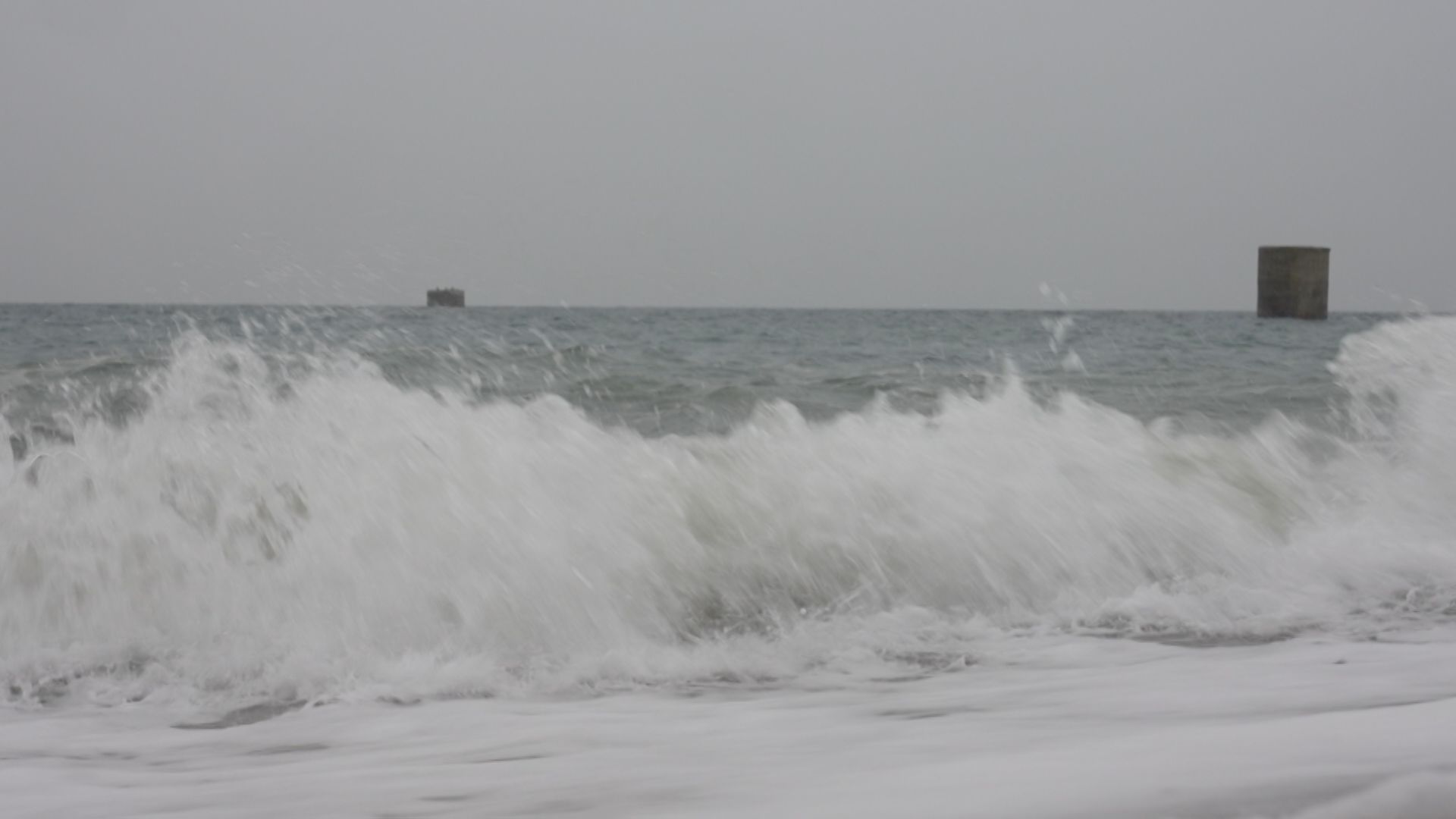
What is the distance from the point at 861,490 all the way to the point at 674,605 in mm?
743

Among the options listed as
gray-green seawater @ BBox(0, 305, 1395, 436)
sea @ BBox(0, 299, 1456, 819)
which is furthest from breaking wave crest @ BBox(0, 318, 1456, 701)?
gray-green seawater @ BBox(0, 305, 1395, 436)

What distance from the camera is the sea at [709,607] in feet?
4.80

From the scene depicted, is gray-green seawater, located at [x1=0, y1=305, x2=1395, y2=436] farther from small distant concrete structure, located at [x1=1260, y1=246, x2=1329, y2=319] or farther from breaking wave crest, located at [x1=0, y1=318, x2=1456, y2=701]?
small distant concrete structure, located at [x1=1260, y1=246, x2=1329, y2=319]

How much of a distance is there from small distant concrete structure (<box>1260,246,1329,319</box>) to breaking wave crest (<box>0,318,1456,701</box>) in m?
21.1

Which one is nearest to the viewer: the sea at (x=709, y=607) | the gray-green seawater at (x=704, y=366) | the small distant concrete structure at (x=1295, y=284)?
the sea at (x=709, y=607)

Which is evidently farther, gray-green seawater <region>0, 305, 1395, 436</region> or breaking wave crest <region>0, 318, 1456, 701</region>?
gray-green seawater <region>0, 305, 1395, 436</region>

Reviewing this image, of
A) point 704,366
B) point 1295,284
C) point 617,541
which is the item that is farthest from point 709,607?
point 1295,284

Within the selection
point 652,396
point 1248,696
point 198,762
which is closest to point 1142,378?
point 652,396

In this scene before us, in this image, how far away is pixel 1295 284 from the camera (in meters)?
23.4

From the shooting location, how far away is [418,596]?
247 cm

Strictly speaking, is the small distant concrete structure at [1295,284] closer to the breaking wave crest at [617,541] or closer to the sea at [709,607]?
the sea at [709,607]

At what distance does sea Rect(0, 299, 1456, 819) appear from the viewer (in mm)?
1463

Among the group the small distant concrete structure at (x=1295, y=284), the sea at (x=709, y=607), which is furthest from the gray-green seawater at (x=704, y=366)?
the small distant concrete structure at (x=1295, y=284)

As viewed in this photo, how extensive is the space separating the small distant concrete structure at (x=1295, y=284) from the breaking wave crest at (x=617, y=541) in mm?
21105
